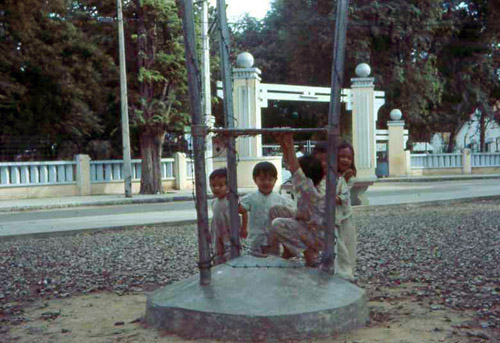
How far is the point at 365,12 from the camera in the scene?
87.6 feet

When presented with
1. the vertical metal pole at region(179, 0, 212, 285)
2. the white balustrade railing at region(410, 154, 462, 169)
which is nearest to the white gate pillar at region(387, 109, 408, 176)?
the white balustrade railing at region(410, 154, 462, 169)

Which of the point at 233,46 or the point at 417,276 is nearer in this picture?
the point at 417,276

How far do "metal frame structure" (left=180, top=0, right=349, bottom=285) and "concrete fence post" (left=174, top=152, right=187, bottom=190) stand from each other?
17916 millimetres

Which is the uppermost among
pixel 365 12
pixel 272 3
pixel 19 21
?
pixel 272 3

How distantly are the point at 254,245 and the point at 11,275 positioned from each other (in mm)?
2868

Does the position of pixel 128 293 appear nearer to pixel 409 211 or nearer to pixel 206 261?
pixel 206 261

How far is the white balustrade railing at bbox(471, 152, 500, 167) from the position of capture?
31234mm

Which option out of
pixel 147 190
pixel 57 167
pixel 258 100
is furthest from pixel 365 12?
pixel 57 167

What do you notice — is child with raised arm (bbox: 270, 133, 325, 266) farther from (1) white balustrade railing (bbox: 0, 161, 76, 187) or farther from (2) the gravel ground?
(1) white balustrade railing (bbox: 0, 161, 76, 187)

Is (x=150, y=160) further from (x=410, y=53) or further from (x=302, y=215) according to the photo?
(x=302, y=215)

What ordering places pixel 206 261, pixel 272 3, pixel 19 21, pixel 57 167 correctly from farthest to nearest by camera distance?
pixel 272 3, pixel 57 167, pixel 19 21, pixel 206 261

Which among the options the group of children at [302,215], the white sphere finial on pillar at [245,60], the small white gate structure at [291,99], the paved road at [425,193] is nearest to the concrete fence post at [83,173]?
the small white gate structure at [291,99]

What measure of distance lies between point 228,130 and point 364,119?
1913 centimetres

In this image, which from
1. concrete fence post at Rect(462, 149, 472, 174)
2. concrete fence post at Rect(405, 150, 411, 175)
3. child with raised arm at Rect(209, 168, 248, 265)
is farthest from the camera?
concrete fence post at Rect(462, 149, 472, 174)
